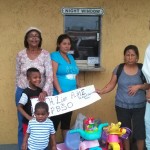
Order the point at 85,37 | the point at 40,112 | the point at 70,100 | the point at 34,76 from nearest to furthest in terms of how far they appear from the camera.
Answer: the point at 40,112 < the point at 34,76 < the point at 70,100 < the point at 85,37

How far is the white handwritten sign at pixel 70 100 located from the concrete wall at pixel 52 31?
68 centimetres

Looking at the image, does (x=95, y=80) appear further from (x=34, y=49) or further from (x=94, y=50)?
(x=34, y=49)

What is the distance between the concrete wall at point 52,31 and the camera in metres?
5.68

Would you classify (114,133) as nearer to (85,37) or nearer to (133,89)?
(133,89)

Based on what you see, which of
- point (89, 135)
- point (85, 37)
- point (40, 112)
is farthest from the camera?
point (85, 37)

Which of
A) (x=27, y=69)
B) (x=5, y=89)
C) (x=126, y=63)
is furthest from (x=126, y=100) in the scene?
(x=5, y=89)

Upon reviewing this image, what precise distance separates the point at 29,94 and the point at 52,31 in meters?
1.48

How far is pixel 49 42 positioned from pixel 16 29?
559 millimetres

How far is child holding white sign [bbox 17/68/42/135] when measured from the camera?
4590mm

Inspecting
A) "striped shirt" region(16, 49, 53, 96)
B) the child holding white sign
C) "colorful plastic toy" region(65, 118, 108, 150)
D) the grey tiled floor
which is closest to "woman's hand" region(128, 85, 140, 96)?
"colorful plastic toy" region(65, 118, 108, 150)

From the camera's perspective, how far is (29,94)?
4.62 m

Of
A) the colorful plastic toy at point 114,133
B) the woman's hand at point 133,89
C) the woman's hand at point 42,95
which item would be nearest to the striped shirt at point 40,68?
the woman's hand at point 42,95

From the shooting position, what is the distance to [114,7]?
575cm

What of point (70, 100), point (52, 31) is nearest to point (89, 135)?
point (70, 100)
